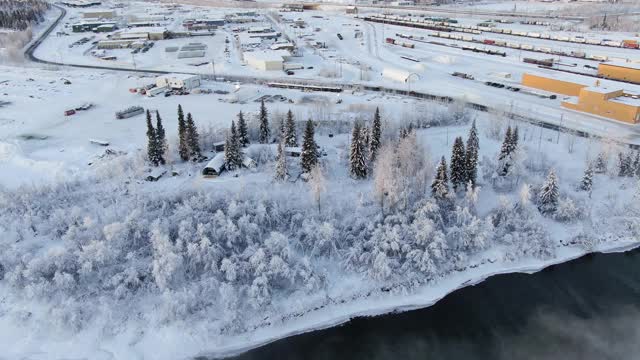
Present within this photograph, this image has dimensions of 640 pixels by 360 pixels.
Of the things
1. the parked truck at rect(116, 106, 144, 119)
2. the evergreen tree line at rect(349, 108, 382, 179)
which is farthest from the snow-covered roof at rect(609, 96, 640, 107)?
the parked truck at rect(116, 106, 144, 119)

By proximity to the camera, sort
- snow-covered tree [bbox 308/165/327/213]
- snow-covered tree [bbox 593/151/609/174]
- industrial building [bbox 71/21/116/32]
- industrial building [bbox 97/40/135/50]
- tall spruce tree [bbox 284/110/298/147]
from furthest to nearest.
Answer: industrial building [bbox 71/21/116/32]
industrial building [bbox 97/40/135/50]
tall spruce tree [bbox 284/110/298/147]
snow-covered tree [bbox 593/151/609/174]
snow-covered tree [bbox 308/165/327/213]

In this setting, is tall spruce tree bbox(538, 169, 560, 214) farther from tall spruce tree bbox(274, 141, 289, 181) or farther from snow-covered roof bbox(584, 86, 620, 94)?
snow-covered roof bbox(584, 86, 620, 94)

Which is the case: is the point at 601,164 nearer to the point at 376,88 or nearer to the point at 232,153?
the point at 232,153

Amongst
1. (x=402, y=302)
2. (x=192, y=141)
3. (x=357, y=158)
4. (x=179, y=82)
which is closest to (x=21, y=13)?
(x=179, y=82)

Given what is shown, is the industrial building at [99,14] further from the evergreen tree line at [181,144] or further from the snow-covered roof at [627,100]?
the snow-covered roof at [627,100]

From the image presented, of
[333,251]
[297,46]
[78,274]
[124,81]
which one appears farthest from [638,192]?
[297,46]
